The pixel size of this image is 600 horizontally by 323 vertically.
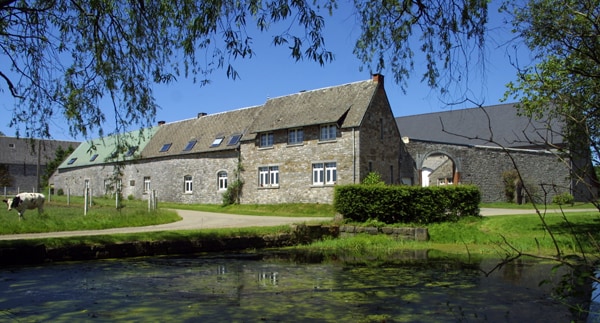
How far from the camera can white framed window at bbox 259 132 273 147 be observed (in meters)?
30.4

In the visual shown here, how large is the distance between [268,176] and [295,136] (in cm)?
312

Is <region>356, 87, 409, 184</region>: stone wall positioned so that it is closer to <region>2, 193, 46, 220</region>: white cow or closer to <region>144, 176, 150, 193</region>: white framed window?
<region>2, 193, 46, 220</region>: white cow

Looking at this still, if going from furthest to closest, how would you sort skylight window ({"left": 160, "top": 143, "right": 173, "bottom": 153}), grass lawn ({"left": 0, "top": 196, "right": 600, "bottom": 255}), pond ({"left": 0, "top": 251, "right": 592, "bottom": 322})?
skylight window ({"left": 160, "top": 143, "right": 173, "bottom": 153})
grass lawn ({"left": 0, "top": 196, "right": 600, "bottom": 255})
pond ({"left": 0, "top": 251, "right": 592, "bottom": 322})

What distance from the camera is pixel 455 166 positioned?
32.2 m

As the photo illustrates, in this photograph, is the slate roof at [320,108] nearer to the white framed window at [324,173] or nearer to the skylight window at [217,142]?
the white framed window at [324,173]

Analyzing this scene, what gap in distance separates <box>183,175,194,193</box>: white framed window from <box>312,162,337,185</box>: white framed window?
1057 cm

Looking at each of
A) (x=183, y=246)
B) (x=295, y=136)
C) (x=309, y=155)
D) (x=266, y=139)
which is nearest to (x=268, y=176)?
(x=266, y=139)

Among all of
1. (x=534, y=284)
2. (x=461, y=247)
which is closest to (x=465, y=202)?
(x=461, y=247)

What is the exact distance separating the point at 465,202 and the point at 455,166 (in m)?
14.5

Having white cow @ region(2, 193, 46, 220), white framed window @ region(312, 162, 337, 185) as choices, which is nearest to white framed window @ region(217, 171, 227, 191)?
white framed window @ region(312, 162, 337, 185)

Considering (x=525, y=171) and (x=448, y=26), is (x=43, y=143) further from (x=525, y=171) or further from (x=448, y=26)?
(x=525, y=171)

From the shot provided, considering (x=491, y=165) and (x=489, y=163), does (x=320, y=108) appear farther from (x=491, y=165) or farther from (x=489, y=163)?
(x=491, y=165)

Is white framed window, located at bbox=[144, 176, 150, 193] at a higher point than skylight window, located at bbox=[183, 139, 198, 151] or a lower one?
lower

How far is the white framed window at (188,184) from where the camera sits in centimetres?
3491
